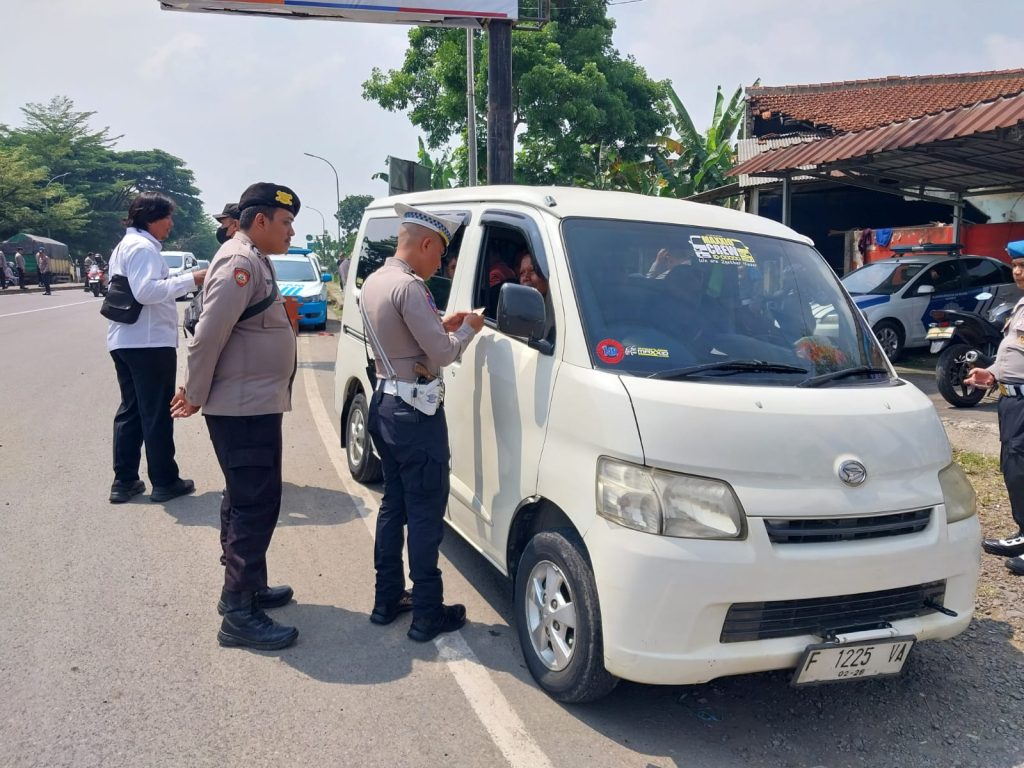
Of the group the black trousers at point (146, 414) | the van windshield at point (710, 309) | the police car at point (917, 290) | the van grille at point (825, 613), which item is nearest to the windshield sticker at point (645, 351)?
the van windshield at point (710, 309)

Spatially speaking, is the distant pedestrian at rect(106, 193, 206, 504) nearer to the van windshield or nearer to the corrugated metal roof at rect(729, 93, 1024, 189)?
the van windshield

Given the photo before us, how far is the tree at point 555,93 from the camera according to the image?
63.2ft

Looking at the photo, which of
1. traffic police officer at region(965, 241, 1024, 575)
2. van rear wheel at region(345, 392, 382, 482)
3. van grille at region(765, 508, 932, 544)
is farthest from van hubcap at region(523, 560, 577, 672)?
traffic police officer at region(965, 241, 1024, 575)

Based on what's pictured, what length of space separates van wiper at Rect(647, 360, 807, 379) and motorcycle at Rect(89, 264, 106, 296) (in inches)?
1225

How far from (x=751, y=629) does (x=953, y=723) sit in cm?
107

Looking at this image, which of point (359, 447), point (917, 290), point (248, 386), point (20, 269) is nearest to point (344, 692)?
point (248, 386)

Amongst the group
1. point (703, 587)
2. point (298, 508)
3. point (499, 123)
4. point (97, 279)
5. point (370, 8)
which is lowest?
point (298, 508)

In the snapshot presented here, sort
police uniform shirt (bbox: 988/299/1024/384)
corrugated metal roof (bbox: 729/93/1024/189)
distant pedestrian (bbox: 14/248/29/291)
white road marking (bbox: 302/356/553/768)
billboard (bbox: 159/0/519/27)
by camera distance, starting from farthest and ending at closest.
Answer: distant pedestrian (bbox: 14/248/29/291), billboard (bbox: 159/0/519/27), corrugated metal roof (bbox: 729/93/1024/189), police uniform shirt (bbox: 988/299/1024/384), white road marking (bbox: 302/356/553/768)

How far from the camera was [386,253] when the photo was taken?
5.49 meters

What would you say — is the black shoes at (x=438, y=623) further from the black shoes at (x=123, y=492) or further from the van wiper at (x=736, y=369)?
the black shoes at (x=123, y=492)

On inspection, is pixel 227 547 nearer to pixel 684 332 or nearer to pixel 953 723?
pixel 684 332

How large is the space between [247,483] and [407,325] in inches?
41.3

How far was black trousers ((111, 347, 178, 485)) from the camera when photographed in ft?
17.3

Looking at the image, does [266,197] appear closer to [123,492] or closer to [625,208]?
[625,208]
